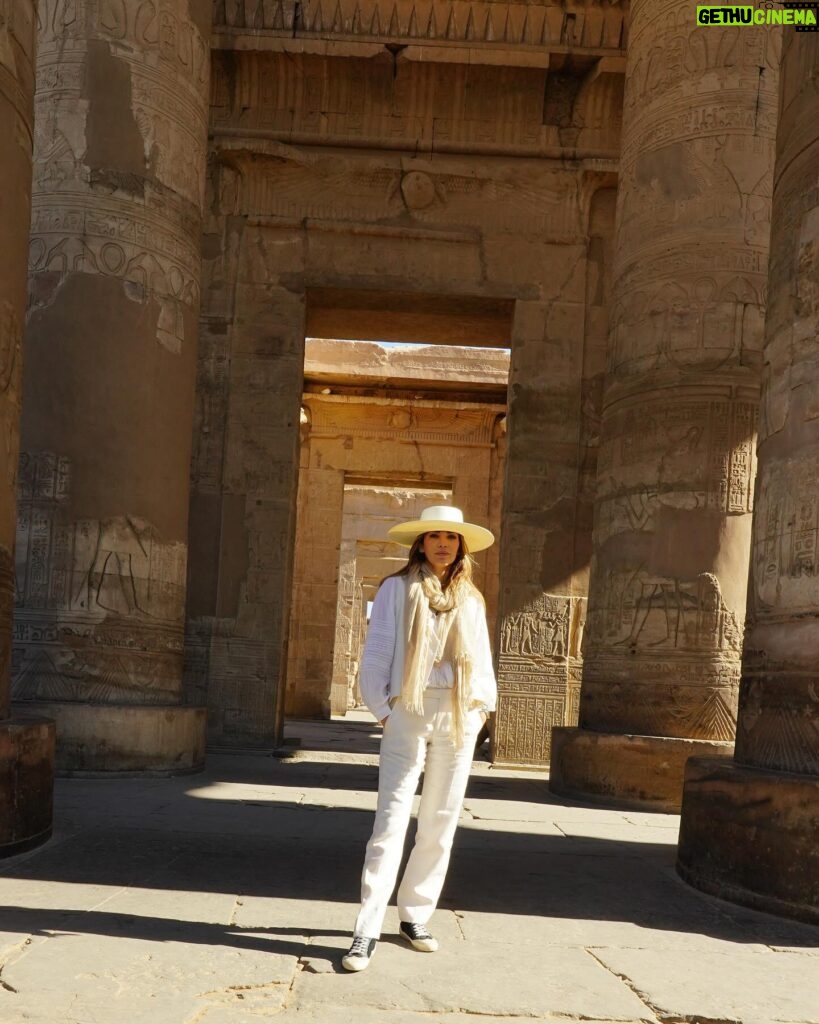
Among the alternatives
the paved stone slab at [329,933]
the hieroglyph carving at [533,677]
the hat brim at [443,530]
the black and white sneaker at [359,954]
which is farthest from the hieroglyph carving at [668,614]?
the black and white sneaker at [359,954]

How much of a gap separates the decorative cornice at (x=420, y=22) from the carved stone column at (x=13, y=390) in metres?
6.06

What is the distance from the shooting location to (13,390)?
4.36 m

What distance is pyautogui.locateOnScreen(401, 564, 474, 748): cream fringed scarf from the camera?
320 centimetres

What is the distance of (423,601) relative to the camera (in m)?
3.26

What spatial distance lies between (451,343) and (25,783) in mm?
8171

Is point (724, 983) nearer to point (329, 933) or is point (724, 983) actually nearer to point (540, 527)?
point (329, 933)

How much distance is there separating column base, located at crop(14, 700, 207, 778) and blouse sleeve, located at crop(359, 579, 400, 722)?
3.73 metres

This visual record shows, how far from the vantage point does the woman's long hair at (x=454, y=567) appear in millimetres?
3355

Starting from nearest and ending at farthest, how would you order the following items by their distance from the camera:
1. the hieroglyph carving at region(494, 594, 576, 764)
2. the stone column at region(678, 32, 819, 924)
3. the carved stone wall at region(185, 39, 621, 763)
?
1. the stone column at region(678, 32, 819, 924)
2. the hieroglyph carving at region(494, 594, 576, 764)
3. the carved stone wall at region(185, 39, 621, 763)

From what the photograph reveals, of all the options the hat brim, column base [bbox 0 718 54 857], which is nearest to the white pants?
the hat brim

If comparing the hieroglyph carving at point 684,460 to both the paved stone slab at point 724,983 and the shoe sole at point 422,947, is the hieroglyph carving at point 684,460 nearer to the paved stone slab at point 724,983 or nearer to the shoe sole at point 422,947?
the paved stone slab at point 724,983

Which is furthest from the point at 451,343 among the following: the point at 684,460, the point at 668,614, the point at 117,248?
the point at 668,614

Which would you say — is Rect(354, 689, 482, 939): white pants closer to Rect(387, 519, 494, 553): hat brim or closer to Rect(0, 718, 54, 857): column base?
Rect(387, 519, 494, 553): hat brim

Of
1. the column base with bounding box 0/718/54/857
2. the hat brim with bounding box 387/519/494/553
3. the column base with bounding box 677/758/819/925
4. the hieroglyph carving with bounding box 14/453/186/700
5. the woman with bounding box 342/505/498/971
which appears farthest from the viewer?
the hieroglyph carving with bounding box 14/453/186/700
